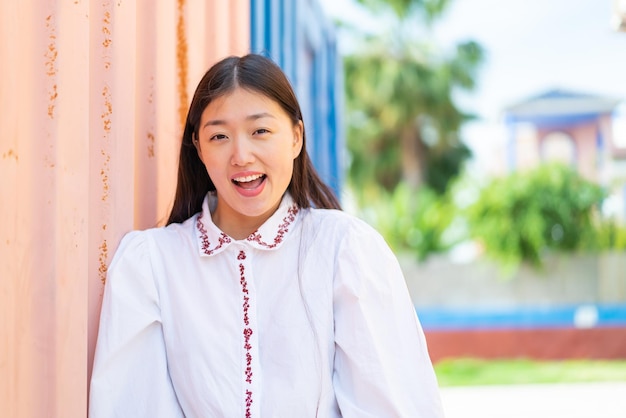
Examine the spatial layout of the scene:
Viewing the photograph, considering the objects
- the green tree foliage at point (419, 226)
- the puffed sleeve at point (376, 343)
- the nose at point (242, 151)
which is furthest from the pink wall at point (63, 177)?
the green tree foliage at point (419, 226)

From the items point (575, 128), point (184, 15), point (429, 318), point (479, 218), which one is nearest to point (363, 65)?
point (575, 128)

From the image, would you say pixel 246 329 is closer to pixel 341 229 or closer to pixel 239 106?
pixel 341 229

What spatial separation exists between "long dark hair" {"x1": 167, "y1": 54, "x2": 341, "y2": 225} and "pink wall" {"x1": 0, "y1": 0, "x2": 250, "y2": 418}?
134 millimetres

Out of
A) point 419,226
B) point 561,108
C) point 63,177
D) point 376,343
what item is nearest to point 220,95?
point 63,177

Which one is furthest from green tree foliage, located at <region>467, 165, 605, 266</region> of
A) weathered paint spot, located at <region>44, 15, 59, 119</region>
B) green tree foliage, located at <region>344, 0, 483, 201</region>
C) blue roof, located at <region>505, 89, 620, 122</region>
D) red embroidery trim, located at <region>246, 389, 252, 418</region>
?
weathered paint spot, located at <region>44, 15, 59, 119</region>

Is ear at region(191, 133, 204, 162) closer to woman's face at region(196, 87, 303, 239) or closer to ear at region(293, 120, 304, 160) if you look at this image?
woman's face at region(196, 87, 303, 239)

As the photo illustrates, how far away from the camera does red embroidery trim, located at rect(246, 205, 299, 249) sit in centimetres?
188

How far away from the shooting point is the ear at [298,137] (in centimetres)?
198

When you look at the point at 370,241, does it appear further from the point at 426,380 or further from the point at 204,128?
the point at 204,128

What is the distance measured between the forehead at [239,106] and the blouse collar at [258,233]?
0.78 feet

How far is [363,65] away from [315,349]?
23814mm

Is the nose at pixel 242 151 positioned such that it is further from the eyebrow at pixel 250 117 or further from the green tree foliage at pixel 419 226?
the green tree foliage at pixel 419 226

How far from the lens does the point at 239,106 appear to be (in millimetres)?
1836

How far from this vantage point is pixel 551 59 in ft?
95.9
